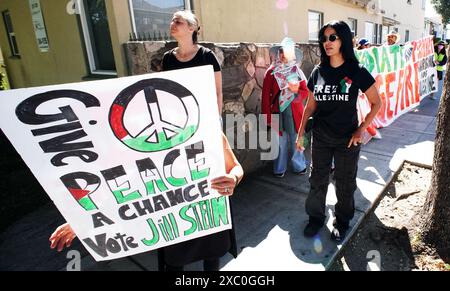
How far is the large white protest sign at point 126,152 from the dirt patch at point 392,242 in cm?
167

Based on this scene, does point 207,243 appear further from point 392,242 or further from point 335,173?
point 392,242

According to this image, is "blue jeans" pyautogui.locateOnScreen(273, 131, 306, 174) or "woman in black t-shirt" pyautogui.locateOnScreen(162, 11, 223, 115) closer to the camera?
"woman in black t-shirt" pyautogui.locateOnScreen(162, 11, 223, 115)

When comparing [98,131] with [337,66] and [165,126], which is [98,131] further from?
[337,66]

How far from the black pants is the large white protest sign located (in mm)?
1438

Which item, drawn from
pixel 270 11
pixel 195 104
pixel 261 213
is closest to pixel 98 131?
pixel 195 104

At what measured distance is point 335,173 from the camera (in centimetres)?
279

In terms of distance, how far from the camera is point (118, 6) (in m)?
4.01

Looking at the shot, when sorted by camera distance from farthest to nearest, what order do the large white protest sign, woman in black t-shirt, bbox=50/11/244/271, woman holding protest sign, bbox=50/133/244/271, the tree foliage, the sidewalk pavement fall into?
1. the tree foliage
2. the sidewalk pavement
3. woman holding protest sign, bbox=50/133/244/271
4. woman in black t-shirt, bbox=50/11/244/271
5. the large white protest sign

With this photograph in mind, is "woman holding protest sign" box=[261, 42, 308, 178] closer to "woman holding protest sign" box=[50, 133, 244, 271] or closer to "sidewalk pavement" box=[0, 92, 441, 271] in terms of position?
"sidewalk pavement" box=[0, 92, 441, 271]

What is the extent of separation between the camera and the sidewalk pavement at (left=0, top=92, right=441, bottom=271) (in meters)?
2.63

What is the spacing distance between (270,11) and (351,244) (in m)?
6.13

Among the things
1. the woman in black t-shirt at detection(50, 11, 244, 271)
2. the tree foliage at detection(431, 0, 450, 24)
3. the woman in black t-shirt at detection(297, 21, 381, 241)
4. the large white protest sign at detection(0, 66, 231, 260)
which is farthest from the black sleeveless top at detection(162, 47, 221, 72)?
the tree foliage at detection(431, 0, 450, 24)

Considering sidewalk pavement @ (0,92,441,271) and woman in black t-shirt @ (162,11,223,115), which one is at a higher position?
woman in black t-shirt @ (162,11,223,115)
